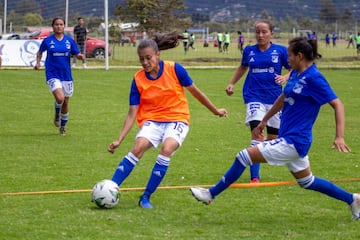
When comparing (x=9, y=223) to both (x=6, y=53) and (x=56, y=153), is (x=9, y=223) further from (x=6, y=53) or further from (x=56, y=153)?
(x=6, y=53)

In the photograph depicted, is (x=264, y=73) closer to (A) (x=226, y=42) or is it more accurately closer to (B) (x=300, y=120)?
(B) (x=300, y=120)

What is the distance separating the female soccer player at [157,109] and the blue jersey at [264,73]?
160 centimetres


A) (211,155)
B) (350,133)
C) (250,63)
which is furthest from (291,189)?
(350,133)

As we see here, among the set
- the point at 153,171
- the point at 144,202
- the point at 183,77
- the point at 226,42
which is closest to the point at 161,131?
the point at 153,171

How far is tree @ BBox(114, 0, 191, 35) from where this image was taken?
35469 mm

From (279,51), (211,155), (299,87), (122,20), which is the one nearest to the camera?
(299,87)

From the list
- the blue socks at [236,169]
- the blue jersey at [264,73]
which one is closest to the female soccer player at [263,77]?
the blue jersey at [264,73]

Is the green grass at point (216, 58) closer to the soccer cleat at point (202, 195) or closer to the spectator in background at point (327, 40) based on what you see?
the spectator in background at point (327, 40)

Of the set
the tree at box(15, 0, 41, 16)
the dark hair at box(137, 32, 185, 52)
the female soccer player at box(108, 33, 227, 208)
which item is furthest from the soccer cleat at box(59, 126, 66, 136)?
the tree at box(15, 0, 41, 16)

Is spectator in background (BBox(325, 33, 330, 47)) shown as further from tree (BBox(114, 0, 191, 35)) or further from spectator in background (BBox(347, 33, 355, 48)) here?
tree (BBox(114, 0, 191, 35))

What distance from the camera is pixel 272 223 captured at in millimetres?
6977

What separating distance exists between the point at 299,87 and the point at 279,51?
2625 mm

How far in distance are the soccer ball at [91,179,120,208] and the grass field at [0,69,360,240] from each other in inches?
3.4

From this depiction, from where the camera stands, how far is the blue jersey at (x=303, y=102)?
679 cm
